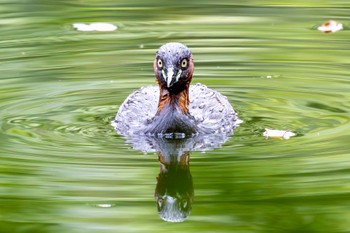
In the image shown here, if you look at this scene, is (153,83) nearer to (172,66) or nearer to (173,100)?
(173,100)

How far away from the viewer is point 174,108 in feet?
36.0

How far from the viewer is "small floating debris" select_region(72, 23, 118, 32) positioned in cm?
1585

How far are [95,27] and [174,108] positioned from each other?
5.27m

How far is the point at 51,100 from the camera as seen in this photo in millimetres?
12148

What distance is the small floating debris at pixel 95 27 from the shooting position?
1585cm

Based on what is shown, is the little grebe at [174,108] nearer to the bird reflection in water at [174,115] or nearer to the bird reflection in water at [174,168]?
the bird reflection in water at [174,115]

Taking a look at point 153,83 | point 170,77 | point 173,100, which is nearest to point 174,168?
point 170,77

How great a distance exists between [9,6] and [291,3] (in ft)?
13.6

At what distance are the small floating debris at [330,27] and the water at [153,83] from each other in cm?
21

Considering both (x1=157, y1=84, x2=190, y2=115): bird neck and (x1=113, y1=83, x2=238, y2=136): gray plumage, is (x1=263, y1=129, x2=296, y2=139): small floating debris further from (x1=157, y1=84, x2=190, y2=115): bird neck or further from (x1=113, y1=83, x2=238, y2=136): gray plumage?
(x1=157, y1=84, x2=190, y2=115): bird neck

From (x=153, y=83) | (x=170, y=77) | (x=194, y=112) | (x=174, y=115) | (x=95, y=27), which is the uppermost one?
(x=170, y=77)

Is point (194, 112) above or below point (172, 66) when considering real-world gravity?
below

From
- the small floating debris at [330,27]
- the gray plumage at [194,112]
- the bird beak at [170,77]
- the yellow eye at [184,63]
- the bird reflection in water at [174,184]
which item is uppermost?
the yellow eye at [184,63]

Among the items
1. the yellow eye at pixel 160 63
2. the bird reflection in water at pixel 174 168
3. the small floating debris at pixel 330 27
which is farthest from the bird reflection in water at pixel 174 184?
the small floating debris at pixel 330 27
